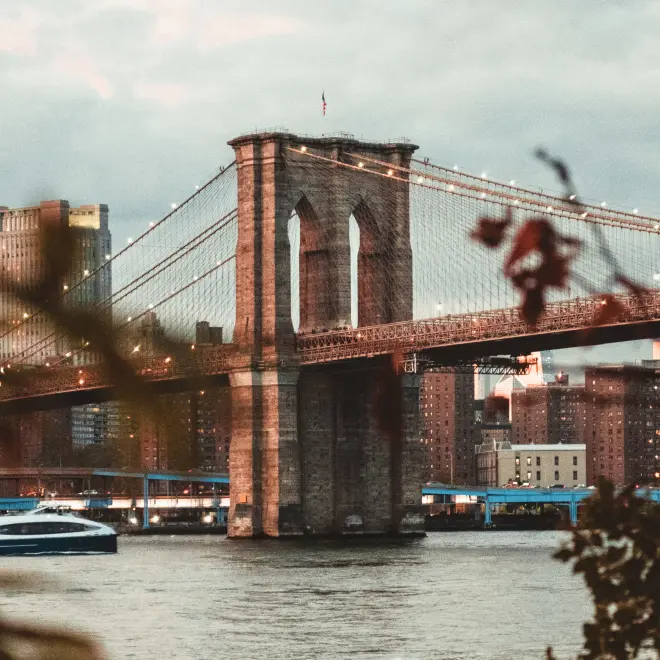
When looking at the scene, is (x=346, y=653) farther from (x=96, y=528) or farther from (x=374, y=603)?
(x=96, y=528)

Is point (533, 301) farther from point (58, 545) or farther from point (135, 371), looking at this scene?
point (58, 545)

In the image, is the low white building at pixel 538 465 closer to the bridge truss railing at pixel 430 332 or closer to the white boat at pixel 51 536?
the bridge truss railing at pixel 430 332

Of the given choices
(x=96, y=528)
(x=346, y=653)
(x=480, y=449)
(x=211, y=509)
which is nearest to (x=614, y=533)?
(x=346, y=653)

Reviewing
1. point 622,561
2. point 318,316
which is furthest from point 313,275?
point 622,561

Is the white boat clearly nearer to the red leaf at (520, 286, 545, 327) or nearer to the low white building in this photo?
the red leaf at (520, 286, 545, 327)

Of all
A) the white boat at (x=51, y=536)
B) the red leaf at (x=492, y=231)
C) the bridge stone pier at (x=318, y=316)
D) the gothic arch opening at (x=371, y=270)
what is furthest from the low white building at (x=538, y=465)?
the red leaf at (x=492, y=231)
